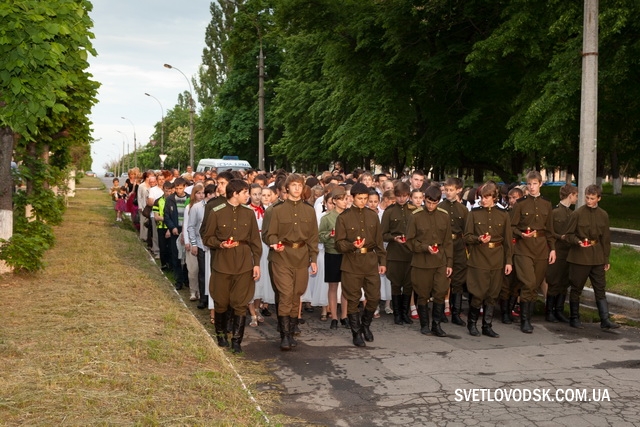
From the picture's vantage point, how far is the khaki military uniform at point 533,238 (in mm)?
9828

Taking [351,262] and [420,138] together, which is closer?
[351,262]

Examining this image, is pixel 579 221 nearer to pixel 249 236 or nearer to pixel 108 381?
pixel 249 236

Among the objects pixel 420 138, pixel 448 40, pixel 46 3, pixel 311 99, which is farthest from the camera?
pixel 311 99

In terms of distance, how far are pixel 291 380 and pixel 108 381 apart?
1.75 metres

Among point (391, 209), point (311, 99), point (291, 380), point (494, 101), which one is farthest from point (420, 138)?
point (291, 380)

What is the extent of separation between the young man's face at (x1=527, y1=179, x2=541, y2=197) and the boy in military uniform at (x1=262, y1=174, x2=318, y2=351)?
3.07 metres

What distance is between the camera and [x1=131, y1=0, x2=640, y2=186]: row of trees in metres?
18.5

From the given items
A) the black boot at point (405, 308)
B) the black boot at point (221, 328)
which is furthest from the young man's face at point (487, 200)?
the black boot at point (221, 328)

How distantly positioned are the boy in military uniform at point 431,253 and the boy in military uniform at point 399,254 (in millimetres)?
815

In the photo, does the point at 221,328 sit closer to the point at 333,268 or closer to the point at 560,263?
the point at 333,268

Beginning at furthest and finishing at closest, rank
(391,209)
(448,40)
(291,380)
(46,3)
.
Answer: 1. (448,40)
2. (391,209)
3. (46,3)
4. (291,380)

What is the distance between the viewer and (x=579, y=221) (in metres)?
10.0

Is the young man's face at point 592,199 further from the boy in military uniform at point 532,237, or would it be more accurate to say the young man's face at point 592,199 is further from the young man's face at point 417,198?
the young man's face at point 417,198

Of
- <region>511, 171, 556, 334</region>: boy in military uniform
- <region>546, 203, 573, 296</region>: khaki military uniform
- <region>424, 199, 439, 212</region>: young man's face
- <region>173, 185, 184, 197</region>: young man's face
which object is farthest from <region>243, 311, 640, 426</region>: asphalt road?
<region>173, 185, 184, 197</region>: young man's face
